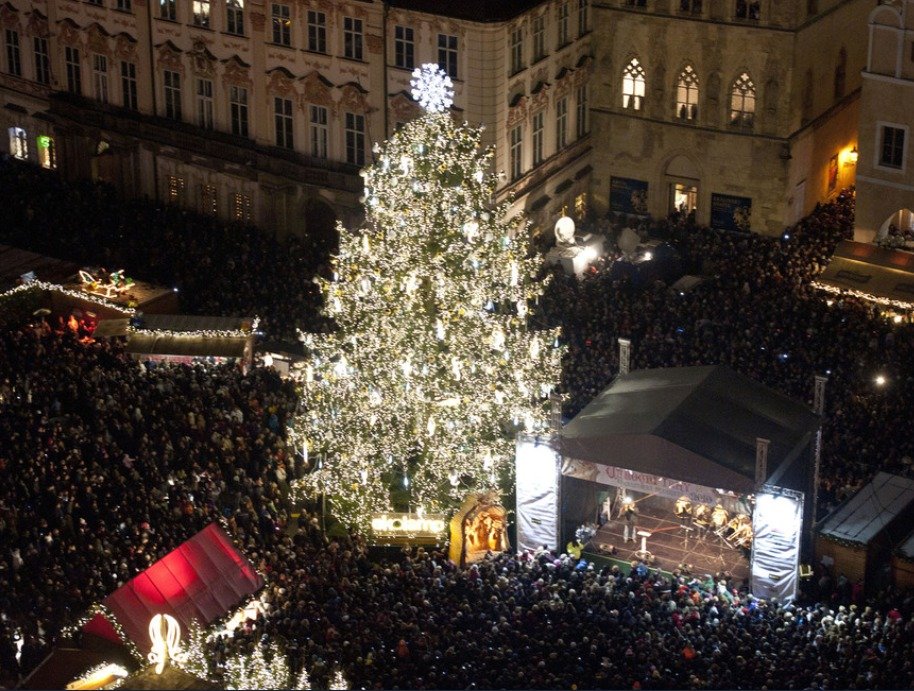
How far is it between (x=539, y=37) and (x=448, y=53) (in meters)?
3.77

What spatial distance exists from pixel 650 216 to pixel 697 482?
25285 mm

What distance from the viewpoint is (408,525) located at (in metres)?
38.3

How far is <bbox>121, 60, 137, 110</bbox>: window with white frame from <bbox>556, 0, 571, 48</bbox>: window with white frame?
15.7 metres

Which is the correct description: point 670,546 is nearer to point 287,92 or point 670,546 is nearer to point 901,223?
point 901,223

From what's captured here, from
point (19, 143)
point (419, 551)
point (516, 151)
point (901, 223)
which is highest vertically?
point (516, 151)

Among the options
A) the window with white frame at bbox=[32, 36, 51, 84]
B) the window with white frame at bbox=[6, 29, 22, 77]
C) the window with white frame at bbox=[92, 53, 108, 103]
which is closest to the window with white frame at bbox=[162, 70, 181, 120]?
the window with white frame at bbox=[92, 53, 108, 103]

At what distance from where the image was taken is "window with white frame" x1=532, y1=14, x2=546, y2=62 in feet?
180

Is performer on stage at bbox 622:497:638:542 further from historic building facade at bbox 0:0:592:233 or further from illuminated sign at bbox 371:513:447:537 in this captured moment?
historic building facade at bbox 0:0:592:233

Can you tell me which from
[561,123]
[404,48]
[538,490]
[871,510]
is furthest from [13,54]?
[871,510]

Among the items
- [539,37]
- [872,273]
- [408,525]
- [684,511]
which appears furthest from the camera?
[539,37]

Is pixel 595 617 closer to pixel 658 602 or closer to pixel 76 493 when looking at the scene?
pixel 658 602

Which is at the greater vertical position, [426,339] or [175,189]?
[426,339]

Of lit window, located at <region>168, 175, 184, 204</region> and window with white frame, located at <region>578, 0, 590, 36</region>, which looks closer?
window with white frame, located at <region>578, 0, 590, 36</region>

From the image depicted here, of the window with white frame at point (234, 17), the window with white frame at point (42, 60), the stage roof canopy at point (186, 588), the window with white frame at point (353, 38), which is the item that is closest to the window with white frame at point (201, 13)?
the window with white frame at point (234, 17)
